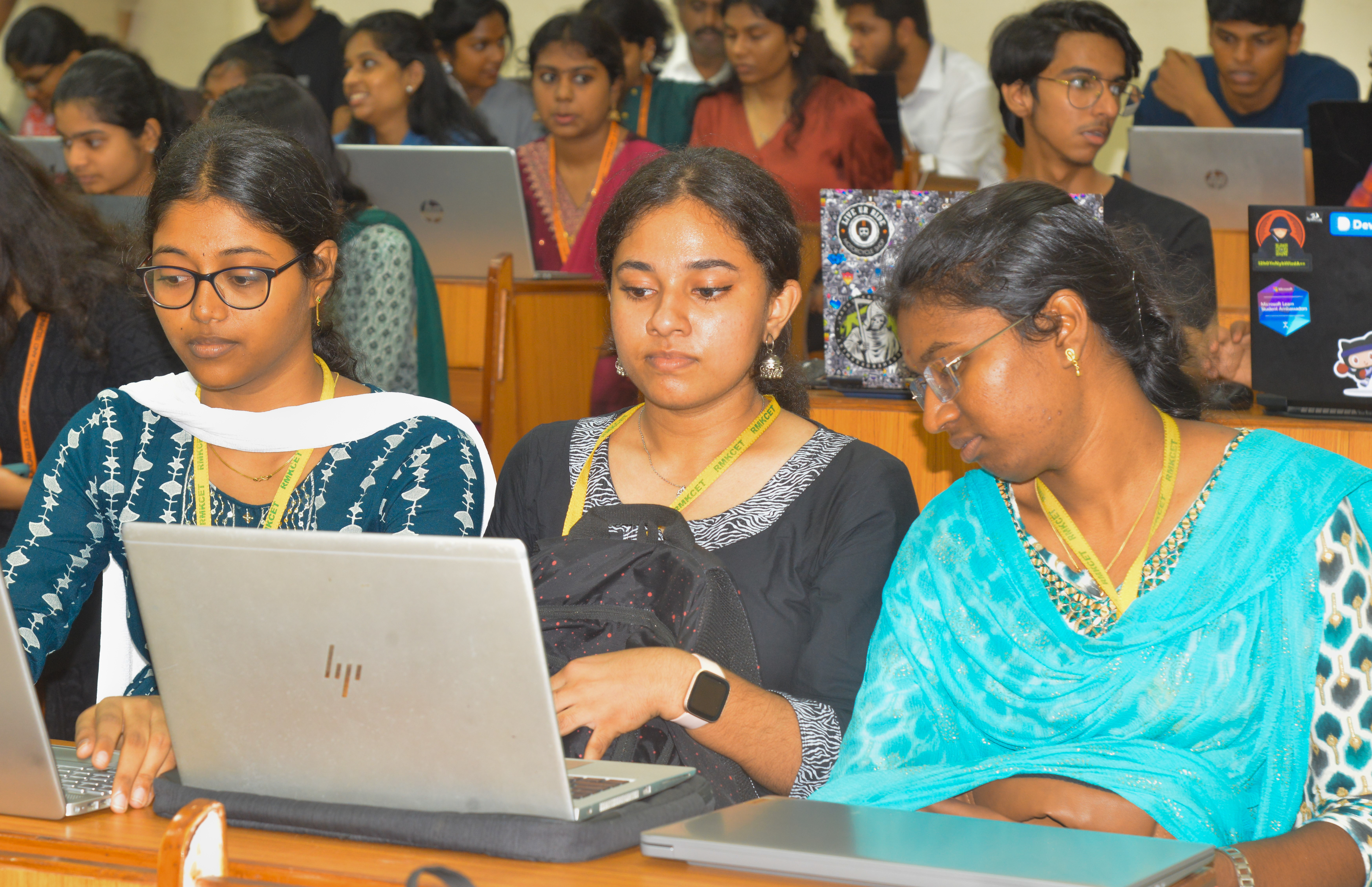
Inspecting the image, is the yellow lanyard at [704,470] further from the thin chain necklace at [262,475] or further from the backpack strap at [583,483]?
the thin chain necklace at [262,475]

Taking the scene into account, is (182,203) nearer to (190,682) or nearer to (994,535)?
(190,682)

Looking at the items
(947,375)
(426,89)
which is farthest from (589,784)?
(426,89)

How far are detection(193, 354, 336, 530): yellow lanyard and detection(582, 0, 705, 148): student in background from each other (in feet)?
12.2

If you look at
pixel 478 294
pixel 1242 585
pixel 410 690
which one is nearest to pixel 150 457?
pixel 410 690

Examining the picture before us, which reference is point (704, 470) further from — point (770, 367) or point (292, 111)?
point (292, 111)

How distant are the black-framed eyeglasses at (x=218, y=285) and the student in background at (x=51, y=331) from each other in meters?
0.67

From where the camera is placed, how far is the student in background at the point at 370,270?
3.15 m

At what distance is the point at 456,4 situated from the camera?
5.29 metres

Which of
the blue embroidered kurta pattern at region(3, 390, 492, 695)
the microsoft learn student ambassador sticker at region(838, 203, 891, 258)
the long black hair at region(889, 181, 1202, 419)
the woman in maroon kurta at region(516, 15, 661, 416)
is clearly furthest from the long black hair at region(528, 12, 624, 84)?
the long black hair at region(889, 181, 1202, 419)

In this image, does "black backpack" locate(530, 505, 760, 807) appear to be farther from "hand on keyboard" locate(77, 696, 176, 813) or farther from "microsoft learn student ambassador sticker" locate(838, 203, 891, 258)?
"microsoft learn student ambassador sticker" locate(838, 203, 891, 258)

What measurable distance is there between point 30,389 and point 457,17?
3.39 metres

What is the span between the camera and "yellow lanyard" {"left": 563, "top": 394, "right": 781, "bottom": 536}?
169 cm

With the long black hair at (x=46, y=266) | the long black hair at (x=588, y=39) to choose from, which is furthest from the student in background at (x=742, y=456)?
the long black hair at (x=588, y=39)

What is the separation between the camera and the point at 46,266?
2.32 meters
